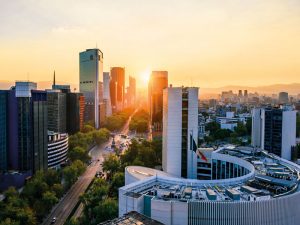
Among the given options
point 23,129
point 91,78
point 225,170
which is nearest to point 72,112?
point 91,78

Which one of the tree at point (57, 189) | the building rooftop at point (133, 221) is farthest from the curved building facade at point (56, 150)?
the building rooftop at point (133, 221)

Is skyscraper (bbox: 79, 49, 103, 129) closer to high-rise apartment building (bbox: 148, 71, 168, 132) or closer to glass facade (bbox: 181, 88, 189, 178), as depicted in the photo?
high-rise apartment building (bbox: 148, 71, 168, 132)

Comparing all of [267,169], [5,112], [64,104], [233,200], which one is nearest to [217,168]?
[267,169]

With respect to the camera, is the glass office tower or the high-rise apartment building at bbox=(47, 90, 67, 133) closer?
the glass office tower

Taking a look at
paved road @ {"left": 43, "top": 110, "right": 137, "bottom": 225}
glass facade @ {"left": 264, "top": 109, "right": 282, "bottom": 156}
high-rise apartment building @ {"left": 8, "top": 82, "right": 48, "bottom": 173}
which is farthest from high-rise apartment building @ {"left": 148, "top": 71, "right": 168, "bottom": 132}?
high-rise apartment building @ {"left": 8, "top": 82, "right": 48, "bottom": 173}

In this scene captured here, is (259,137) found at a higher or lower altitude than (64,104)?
lower

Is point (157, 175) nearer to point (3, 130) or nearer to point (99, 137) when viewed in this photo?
point (3, 130)

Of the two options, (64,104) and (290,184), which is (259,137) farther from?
(64,104)
